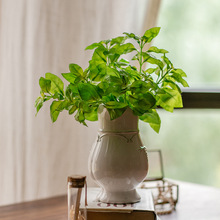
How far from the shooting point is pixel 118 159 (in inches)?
32.8

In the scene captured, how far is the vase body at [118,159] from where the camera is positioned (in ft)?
2.75

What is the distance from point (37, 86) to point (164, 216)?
3.07 feet

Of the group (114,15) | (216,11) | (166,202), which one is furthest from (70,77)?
(216,11)

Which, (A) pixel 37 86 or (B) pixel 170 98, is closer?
(B) pixel 170 98

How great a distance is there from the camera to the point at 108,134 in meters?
0.86

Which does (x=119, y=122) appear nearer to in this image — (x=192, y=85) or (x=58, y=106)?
(x=58, y=106)

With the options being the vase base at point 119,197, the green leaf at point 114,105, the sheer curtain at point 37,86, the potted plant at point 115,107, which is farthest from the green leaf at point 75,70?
the sheer curtain at point 37,86

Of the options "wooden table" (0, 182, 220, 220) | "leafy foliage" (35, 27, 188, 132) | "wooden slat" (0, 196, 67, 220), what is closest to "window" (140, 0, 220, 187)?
"wooden table" (0, 182, 220, 220)

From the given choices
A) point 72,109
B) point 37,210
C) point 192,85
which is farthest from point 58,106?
point 192,85

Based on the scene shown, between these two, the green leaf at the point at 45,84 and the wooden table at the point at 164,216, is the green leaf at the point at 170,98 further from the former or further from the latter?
the wooden table at the point at 164,216

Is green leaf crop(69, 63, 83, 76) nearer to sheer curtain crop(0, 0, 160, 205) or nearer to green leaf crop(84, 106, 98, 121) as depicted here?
green leaf crop(84, 106, 98, 121)

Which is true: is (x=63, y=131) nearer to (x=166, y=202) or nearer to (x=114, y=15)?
(x=114, y=15)

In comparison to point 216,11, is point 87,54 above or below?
below

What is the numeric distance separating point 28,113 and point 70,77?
98cm
